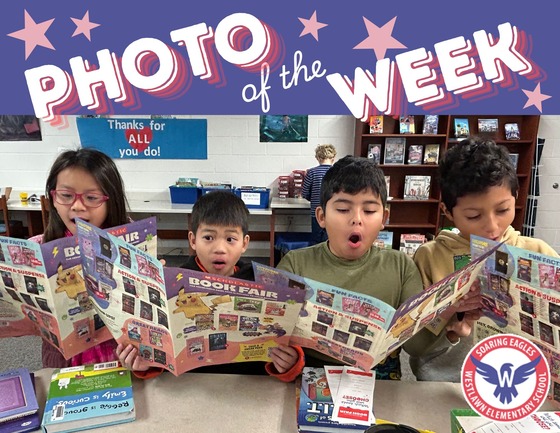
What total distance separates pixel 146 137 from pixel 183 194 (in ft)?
2.63

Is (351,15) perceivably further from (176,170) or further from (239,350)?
(176,170)

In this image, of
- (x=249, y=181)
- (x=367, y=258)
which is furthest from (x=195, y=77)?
(x=249, y=181)

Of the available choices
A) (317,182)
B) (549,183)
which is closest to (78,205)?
(317,182)

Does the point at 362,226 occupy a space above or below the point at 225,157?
below

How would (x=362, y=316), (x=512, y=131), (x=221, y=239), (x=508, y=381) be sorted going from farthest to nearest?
(x=512, y=131), (x=221, y=239), (x=362, y=316), (x=508, y=381)

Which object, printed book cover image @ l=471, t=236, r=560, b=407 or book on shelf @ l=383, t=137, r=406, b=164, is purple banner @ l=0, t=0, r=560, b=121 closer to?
printed book cover image @ l=471, t=236, r=560, b=407

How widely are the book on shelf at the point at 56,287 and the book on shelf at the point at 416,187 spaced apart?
13.1 ft

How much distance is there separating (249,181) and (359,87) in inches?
137

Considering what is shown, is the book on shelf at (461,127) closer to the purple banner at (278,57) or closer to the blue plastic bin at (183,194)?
the blue plastic bin at (183,194)

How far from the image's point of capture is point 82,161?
3.94 feet

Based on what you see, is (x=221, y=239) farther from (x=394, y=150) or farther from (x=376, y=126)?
(x=394, y=150)

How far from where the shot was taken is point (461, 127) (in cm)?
443

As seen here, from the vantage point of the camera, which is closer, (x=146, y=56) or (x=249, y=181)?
(x=146, y=56)

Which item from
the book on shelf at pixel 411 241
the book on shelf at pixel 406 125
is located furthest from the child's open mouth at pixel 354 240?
the book on shelf at pixel 411 241
